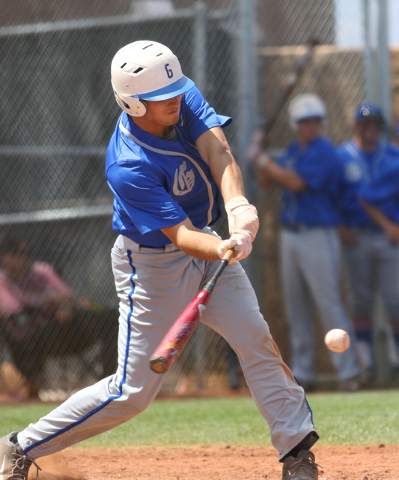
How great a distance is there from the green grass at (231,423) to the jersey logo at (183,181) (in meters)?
1.74

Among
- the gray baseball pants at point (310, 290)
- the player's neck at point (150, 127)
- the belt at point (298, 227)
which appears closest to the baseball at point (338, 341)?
the player's neck at point (150, 127)


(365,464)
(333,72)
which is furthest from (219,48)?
(365,464)

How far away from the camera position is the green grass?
13.0 feet

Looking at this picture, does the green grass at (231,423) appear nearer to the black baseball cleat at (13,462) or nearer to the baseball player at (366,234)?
the baseball player at (366,234)

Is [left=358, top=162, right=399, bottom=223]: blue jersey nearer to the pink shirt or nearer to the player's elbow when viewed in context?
the player's elbow

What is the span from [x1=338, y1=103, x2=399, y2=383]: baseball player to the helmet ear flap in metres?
3.69

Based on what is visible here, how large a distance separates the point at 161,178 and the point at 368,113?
372 cm

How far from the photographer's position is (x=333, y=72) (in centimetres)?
692

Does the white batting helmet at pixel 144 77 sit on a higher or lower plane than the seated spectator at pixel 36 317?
higher

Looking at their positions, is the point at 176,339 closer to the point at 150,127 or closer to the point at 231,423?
the point at 150,127

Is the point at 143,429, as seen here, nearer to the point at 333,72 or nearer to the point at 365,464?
the point at 365,464

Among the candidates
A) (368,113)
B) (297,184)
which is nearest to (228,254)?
(297,184)

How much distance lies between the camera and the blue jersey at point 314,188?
5.99 m

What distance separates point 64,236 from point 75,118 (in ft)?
3.74
